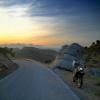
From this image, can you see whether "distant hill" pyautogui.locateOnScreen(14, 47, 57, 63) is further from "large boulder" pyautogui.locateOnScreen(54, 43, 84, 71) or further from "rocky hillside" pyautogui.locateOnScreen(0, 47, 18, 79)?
"rocky hillside" pyautogui.locateOnScreen(0, 47, 18, 79)

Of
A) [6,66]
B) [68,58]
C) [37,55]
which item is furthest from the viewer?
[37,55]

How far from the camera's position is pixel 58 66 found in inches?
1636

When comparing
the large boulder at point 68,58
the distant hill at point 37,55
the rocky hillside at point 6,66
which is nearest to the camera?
the rocky hillside at point 6,66

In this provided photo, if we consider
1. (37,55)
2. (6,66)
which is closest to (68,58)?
(6,66)

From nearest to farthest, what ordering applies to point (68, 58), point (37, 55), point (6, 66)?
point (6, 66)
point (68, 58)
point (37, 55)

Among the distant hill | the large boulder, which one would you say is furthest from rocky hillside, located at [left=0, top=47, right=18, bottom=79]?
the distant hill

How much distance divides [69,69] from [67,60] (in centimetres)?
372

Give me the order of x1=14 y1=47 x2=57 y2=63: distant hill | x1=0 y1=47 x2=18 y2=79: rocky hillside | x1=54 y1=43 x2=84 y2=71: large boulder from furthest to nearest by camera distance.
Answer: x1=14 y1=47 x2=57 y2=63: distant hill → x1=54 y1=43 x2=84 y2=71: large boulder → x1=0 y1=47 x2=18 y2=79: rocky hillside

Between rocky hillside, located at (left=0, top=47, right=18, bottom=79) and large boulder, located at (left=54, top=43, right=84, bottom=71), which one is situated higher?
large boulder, located at (left=54, top=43, right=84, bottom=71)

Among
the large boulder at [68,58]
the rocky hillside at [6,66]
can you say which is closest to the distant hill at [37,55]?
the large boulder at [68,58]

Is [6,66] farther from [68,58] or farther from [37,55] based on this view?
[37,55]

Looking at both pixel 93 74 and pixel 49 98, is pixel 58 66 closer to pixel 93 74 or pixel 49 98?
pixel 93 74

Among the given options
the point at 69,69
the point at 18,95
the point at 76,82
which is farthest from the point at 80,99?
the point at 69,69

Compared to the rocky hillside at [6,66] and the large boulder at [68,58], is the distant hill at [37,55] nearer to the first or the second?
the large boulder at [68,58]
